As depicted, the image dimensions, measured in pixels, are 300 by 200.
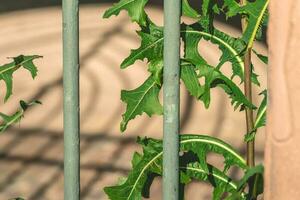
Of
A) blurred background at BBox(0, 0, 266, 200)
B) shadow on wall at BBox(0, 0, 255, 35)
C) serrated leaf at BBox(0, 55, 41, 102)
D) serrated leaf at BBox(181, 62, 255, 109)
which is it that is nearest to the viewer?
serrated leaf at BBox(181, 62, 255, 109)

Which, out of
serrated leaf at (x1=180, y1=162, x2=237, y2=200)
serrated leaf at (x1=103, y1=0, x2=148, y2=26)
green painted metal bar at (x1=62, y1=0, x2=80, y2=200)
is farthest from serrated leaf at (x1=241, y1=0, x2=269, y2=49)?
green painted metal bar at (x1=62, y1=0, x2=80, y2=200)

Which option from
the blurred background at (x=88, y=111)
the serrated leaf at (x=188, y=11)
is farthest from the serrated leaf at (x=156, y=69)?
the blurred background at (x=88, y=111)

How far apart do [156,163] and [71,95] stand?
0.43 metres

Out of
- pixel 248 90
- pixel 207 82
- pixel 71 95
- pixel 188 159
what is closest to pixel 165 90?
pixel 71 95

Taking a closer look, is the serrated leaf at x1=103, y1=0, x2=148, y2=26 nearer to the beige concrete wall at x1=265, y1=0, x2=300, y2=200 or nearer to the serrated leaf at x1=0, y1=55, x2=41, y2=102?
the serrated leaf at x1=0, y1=55, x2=41, y2=102

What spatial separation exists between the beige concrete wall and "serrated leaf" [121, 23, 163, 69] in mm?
521

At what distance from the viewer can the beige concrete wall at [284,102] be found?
3.64ft

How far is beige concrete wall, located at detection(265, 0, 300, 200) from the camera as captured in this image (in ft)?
3.64

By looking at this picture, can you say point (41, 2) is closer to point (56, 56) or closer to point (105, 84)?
point (56, 56)

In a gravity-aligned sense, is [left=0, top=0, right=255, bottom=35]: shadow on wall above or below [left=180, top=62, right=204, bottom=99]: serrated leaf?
above

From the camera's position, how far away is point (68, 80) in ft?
4.33

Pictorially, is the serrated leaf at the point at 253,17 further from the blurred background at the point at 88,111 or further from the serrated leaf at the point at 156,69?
the blurred background at the point at 88,111

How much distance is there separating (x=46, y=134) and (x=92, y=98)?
1.67 feet

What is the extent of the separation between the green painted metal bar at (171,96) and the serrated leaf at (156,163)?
1.25ft
